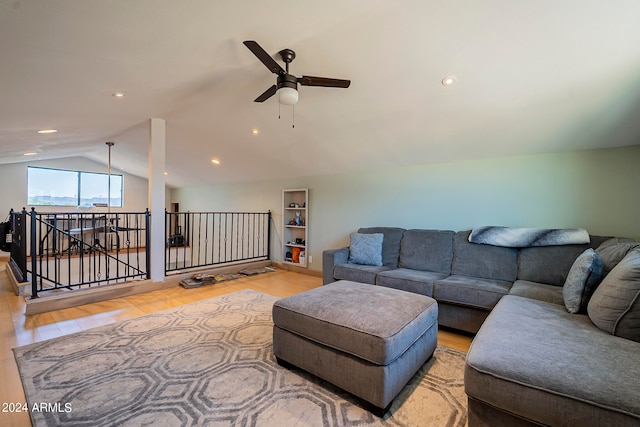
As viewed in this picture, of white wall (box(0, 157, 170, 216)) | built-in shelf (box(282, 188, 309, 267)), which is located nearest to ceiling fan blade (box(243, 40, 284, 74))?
built-in shelf (box(282, 188, 309, 267))

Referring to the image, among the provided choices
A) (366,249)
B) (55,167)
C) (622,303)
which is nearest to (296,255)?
(366,249)

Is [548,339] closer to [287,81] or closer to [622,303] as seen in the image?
[622,303]

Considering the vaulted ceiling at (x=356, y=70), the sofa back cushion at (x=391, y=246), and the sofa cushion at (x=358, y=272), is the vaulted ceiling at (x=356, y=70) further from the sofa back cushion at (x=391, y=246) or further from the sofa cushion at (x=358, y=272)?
the sofa cushion at (x=358, y=272)

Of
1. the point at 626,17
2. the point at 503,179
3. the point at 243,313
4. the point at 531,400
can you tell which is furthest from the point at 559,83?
the point at 243,313

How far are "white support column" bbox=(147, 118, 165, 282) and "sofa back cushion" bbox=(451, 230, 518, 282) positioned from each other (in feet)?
12.9

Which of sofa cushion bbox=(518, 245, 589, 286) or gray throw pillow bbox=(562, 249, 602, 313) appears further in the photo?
sofa cushion bbox=(518, 245, 589, 286)

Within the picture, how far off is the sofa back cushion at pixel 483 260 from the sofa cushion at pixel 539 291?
0.86 feet

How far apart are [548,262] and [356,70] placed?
2.64m

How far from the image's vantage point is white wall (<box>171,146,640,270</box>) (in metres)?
2.74

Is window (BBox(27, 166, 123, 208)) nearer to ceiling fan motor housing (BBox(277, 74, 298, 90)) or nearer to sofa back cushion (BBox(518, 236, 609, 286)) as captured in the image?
ceiling fan motor housing (BBox(277, 74, 298, 90))

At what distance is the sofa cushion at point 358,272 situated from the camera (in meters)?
3.22

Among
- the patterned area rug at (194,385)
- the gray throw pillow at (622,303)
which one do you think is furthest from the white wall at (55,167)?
the gray throw pillow at (622,303)

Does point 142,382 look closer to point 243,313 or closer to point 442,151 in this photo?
point 243,313

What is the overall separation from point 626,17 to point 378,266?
287 centimetres
